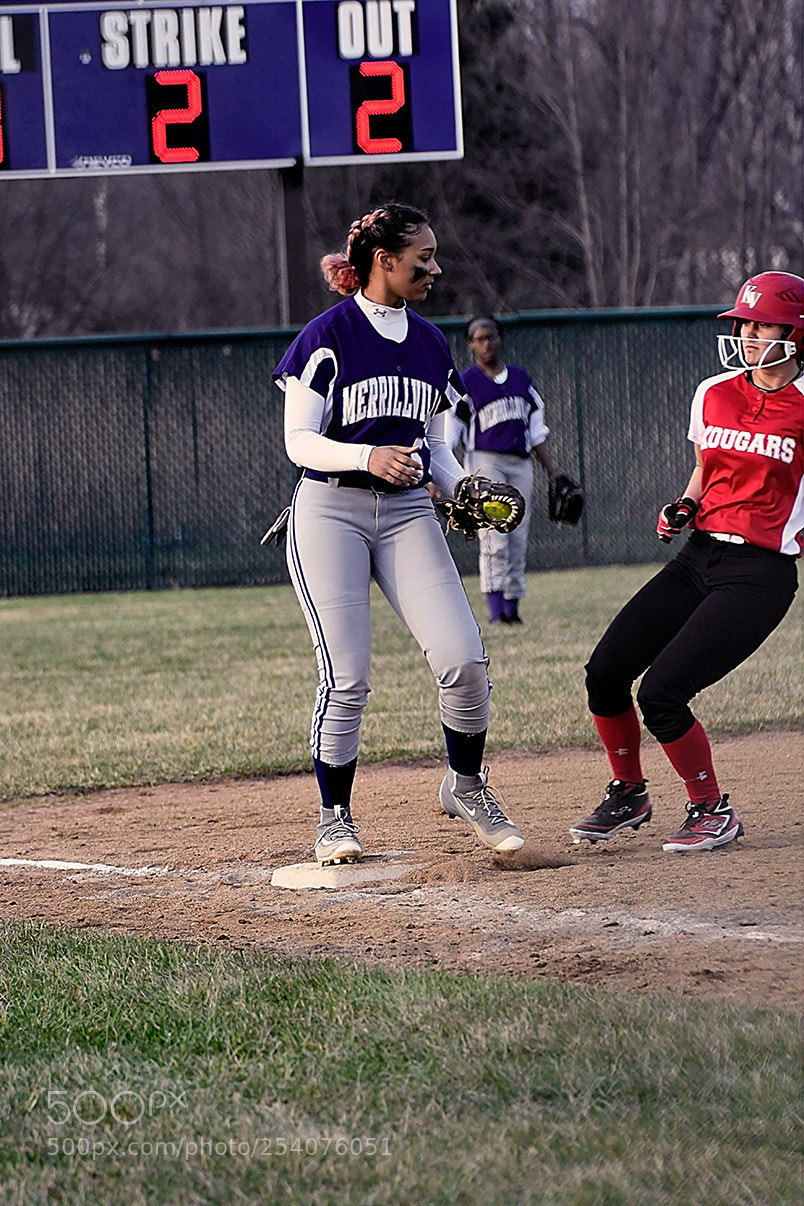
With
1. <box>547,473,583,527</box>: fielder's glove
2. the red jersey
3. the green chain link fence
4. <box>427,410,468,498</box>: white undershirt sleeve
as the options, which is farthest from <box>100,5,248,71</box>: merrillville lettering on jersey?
the red jersey

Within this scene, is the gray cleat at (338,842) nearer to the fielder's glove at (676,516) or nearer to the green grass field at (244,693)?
the fielder's glove at (676,516)

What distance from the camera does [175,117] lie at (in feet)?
45.2

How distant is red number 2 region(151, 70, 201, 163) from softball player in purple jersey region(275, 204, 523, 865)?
9.55m

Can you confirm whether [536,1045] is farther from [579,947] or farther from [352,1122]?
[579,947]

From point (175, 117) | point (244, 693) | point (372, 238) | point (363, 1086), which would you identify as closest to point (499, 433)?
point (244, 693)

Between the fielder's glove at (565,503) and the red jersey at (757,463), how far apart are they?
12.1 feet

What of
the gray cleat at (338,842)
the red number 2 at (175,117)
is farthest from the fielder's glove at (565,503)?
the red number 2 at (175,117)

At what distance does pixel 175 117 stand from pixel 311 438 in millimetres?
10126

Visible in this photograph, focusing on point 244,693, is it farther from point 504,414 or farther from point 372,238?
point 372,238

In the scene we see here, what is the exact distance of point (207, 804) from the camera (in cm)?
623

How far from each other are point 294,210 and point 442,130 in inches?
88.5

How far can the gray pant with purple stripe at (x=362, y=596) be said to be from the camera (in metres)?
4.64

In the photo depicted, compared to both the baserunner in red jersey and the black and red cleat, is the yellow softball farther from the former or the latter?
the black and red cleat

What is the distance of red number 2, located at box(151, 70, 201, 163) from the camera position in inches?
541
